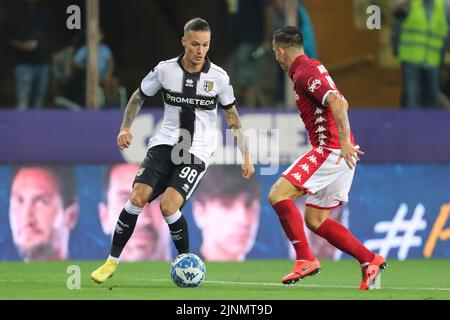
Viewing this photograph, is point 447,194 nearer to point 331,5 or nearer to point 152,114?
point 331,5

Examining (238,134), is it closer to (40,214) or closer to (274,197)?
(274,197)

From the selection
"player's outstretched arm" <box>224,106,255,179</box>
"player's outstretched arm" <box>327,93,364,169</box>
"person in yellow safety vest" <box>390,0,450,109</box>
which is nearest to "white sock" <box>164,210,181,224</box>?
"player's outstretched arm" <box>224,106,255,179</box>

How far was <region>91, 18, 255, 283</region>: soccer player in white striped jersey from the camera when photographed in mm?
10594

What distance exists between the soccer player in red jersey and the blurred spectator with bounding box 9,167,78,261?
5197 mm

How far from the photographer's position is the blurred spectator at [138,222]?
49.2ft

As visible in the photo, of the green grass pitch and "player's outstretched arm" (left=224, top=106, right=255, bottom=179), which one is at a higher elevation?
"player's outstretched arm" (left=224, top=106, right=255, bottom=179)

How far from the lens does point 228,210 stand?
15.2 meters

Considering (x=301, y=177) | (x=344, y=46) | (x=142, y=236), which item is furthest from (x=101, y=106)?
(x=301, y=177)

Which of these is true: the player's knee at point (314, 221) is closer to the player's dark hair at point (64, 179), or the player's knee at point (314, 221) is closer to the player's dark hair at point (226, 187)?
the player's dark hair at point (226, 187)

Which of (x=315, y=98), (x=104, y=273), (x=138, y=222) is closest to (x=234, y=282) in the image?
(x=104, y=273)

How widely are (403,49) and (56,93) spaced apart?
4.13 m

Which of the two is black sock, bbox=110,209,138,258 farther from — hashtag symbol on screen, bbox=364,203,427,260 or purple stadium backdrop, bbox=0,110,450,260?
hashtag symbol on screen, bbox=364,203,427,260

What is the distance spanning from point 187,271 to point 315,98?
168cm

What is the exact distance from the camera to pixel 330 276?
1223 centimetres
